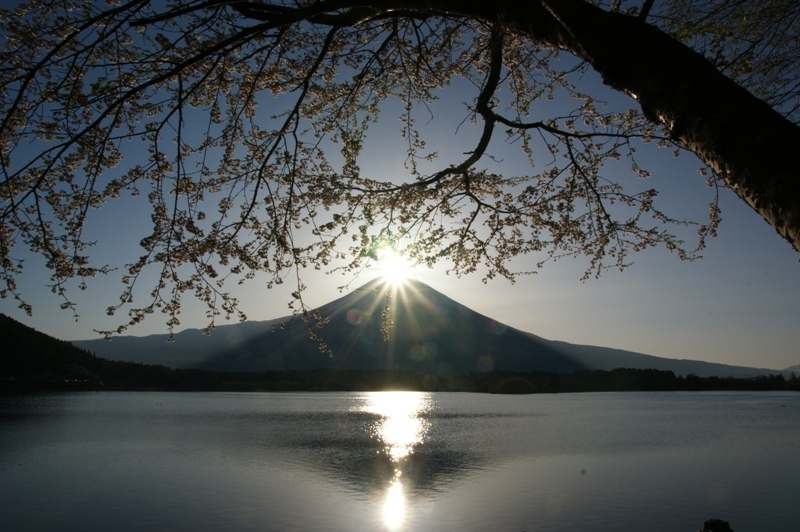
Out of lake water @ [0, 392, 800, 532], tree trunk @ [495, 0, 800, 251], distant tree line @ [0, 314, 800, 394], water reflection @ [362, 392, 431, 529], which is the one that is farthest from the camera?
distant tree line @ [0, 314, 800, 394]

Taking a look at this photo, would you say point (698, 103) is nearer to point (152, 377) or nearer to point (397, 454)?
point (397, 454)

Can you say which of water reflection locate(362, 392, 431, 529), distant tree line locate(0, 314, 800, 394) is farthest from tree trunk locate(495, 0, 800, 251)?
distant tree line locate(0, 314, 800, 394)

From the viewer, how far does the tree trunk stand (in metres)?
2.36

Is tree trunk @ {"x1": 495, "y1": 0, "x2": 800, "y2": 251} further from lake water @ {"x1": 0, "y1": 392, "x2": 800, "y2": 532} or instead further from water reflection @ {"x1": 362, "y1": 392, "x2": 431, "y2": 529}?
water reflection @ {"x1": 362, "y1": 392, "x2": 431, "y2": 529}

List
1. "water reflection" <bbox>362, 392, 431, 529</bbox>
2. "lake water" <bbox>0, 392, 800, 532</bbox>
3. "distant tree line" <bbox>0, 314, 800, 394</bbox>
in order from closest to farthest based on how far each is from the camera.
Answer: "lake water" <bbox>0, 392, 800, 532</bbox>
"water reflection" <bbox>362, 392, 431, 529</bbox>
"distant tree line" <bbox>0, 314, 800, 394</bbox>

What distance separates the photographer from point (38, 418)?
5191 centimetres

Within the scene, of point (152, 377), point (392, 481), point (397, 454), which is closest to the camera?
point (392, 481)

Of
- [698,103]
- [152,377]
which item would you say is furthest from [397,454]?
[152,377]

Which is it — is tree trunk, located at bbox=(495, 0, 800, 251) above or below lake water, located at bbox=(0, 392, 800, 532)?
above

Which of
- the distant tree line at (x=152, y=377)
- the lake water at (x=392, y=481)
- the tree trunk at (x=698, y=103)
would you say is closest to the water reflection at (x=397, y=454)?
the lake water at (x=392, y=481)

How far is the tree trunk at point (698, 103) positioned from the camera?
236 cm

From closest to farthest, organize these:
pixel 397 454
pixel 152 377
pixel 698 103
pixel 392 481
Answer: pixel 698 103, pixel 392 481, pixel 397 454, pixel 152 377

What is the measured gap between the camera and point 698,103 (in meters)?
2.73

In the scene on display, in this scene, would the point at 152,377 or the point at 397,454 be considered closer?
the point at 397,454
